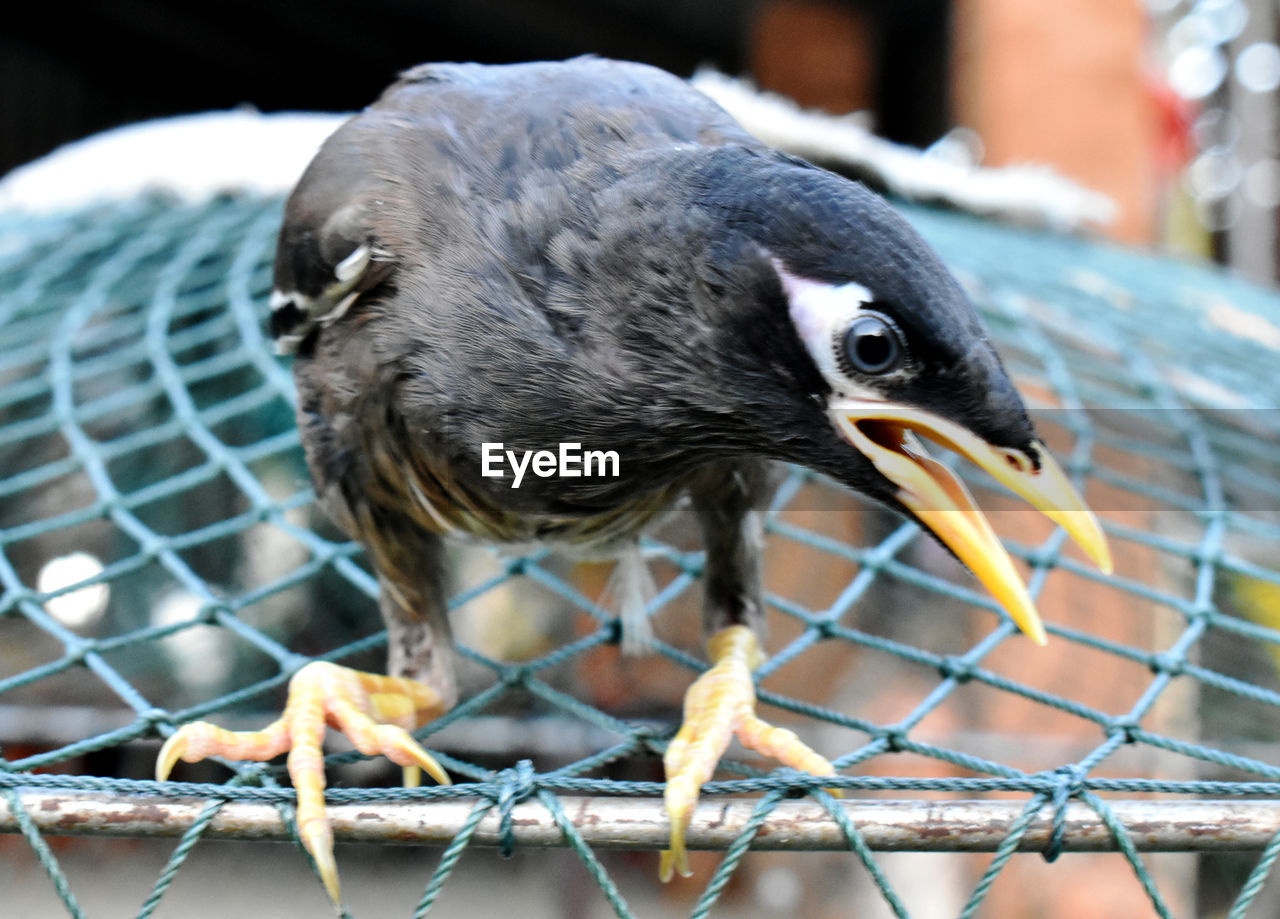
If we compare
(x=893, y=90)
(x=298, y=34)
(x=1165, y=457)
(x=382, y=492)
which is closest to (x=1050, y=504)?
(x=382, y=492)

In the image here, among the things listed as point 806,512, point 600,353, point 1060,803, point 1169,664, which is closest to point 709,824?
point 1060,803

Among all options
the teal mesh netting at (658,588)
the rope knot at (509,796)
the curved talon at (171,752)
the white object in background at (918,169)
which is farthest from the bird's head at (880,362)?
the white object in background at (918,169)

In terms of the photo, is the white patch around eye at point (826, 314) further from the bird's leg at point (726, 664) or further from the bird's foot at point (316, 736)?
the bird's foot at point (316, 736)

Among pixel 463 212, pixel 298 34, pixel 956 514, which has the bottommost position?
pixel 956 514

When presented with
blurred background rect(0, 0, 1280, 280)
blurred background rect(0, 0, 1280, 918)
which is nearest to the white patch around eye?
blurred background rect(0, 0, 1280, 918)

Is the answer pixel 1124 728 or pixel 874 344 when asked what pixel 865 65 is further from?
pixel 874 344

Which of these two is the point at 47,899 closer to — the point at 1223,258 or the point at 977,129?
the point at 977,129

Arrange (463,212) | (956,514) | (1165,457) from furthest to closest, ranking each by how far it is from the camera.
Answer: (1165,457) < (463,212) < (956,514)
